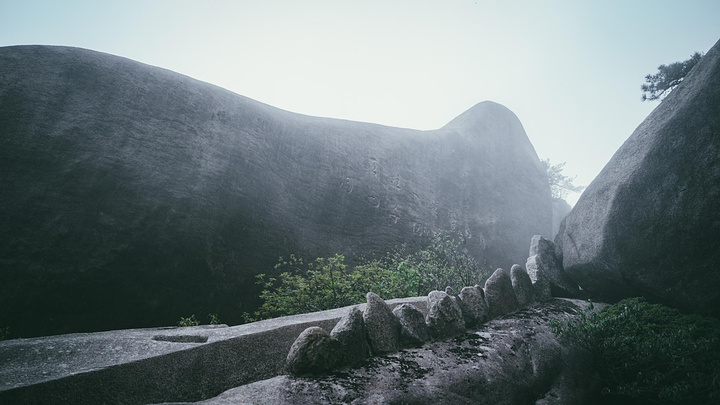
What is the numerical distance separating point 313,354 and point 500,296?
3397 mm

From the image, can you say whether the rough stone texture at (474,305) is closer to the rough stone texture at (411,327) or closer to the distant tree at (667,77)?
the rough stone texture at (411,327)

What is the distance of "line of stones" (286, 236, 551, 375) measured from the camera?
9.37 feet

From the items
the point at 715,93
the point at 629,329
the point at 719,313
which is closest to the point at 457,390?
the point at 629,329

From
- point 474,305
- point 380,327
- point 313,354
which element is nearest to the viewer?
point 313,354

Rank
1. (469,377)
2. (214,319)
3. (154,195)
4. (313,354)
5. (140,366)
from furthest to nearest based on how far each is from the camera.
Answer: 1. (154,195)
2. (214,319)
3. (469,377)
4. (313,354)
5. (140,366)

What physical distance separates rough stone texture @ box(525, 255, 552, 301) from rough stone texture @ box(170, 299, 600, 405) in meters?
1.09

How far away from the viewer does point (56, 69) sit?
7.34 meters

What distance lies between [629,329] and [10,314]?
977 centimetres

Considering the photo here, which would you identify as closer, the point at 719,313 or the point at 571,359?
the point at 571,359

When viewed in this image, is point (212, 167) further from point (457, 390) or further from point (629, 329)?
point (629, 329)

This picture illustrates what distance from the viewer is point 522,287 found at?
17.5ft

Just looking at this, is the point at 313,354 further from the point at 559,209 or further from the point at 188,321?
the point at 559,209

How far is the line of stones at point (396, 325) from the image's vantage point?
286 cm

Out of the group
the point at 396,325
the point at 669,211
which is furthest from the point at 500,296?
the point at 669,211
